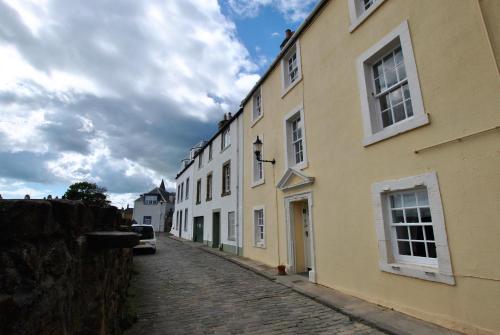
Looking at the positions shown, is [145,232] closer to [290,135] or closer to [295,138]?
[290,135]

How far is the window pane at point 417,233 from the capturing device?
5301mm

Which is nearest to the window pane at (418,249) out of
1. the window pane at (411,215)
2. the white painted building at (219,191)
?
the window pane at (411,215)

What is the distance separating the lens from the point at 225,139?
707 inches

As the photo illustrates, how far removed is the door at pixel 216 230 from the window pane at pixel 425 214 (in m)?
14.0

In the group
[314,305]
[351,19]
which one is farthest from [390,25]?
[314,305]

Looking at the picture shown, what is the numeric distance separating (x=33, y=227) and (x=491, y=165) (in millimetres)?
5625

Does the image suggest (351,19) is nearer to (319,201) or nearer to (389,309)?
(319,201)

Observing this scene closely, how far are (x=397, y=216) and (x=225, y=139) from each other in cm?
1332

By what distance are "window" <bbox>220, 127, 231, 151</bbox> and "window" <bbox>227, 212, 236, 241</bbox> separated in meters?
4.32

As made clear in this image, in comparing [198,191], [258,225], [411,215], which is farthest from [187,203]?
[411,215]

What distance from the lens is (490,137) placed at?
4.26 m

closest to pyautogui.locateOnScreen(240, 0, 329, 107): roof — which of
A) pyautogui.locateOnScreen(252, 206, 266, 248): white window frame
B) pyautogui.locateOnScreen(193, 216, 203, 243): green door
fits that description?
pyautogui.locateOnScreen(252, 206, 266, 248): white window frame

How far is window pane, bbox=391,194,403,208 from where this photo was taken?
576 cm

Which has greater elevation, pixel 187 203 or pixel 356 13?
pixel 356 13
